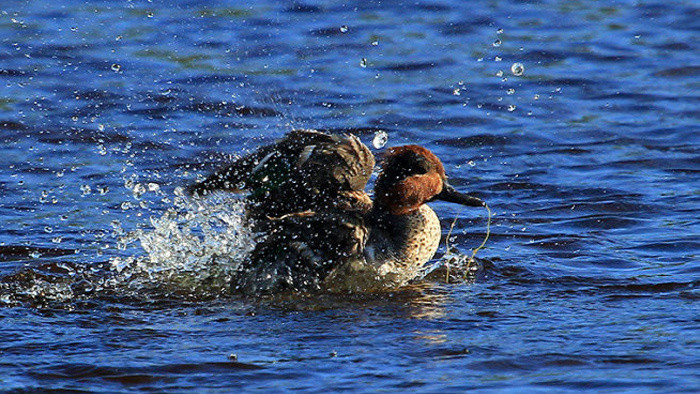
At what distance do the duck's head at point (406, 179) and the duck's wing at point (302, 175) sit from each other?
13 centimetres

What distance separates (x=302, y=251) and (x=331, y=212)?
27 centimetres

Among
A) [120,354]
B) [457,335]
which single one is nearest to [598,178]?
[457,335]

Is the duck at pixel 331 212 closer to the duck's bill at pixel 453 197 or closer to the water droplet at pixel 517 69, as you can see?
the duck's bill at pixel 453 197

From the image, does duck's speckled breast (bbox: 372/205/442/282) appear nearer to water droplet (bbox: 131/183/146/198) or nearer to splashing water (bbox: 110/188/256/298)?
splashing water (bbox: 110/188/256/298)

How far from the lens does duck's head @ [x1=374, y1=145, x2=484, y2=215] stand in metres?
6.67

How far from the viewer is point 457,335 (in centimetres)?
567

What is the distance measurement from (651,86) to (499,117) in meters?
1.75

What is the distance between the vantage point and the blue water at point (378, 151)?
17.5 ft

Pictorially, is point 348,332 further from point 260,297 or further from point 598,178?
point 598,178

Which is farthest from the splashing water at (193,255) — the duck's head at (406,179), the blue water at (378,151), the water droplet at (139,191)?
the duck's head at (406,179)

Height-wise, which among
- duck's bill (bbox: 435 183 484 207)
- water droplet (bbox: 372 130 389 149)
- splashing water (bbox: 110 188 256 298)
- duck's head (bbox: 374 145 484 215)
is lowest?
splashing water (bbox: 110 188 256 298)

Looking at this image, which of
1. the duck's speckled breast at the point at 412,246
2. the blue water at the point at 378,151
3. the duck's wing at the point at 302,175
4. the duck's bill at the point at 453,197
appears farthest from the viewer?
the duck's bill at the point at 453,197

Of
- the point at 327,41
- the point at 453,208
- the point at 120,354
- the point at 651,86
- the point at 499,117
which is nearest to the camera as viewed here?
the point at 120,354

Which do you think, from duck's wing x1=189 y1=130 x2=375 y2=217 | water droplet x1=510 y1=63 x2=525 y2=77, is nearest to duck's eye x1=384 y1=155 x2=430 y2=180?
duck's wing x1=189 y1=130 x2=375 y2=217
